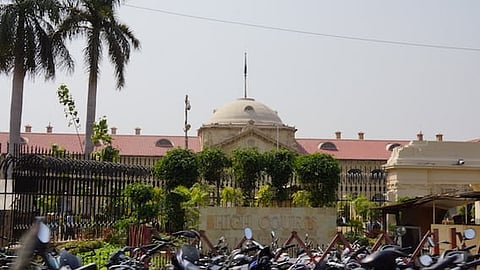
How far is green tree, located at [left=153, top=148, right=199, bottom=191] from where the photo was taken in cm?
2525

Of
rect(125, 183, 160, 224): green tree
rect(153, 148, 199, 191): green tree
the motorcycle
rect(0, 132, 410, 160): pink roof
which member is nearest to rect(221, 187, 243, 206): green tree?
rect(153, 148, 199, 191): green tree

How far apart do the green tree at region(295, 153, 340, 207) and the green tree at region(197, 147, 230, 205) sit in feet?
12.9

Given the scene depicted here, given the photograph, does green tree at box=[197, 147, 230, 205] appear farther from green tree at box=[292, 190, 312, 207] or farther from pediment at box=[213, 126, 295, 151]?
pediment at box=[213, 126, 295, 151]

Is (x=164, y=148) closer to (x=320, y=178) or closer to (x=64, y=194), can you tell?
(x=320, y=178)

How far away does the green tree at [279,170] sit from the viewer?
26344 millimetres

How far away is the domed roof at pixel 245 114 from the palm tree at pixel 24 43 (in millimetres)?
38803

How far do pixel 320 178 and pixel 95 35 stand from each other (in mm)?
11406

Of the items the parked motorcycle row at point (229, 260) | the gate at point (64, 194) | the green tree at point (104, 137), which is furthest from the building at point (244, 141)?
the parked motorcycle row at point (229, 260)

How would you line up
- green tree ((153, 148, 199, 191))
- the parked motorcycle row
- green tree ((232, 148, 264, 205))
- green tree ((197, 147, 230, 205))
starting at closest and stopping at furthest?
the parked motorcycle row
green tree ((153, 148, 199, 191))
green tree ((232, 148, 264, 205))
green tree ((197, 147, 230, 205))

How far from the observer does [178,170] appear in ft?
82.9

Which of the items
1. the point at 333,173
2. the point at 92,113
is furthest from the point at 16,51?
the point at 333,173

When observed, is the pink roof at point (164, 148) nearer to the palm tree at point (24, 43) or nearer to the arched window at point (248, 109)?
the arched window at point (248, 109)

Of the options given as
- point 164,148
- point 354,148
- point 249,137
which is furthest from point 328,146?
point 164,148

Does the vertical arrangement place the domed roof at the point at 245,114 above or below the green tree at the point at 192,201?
above
